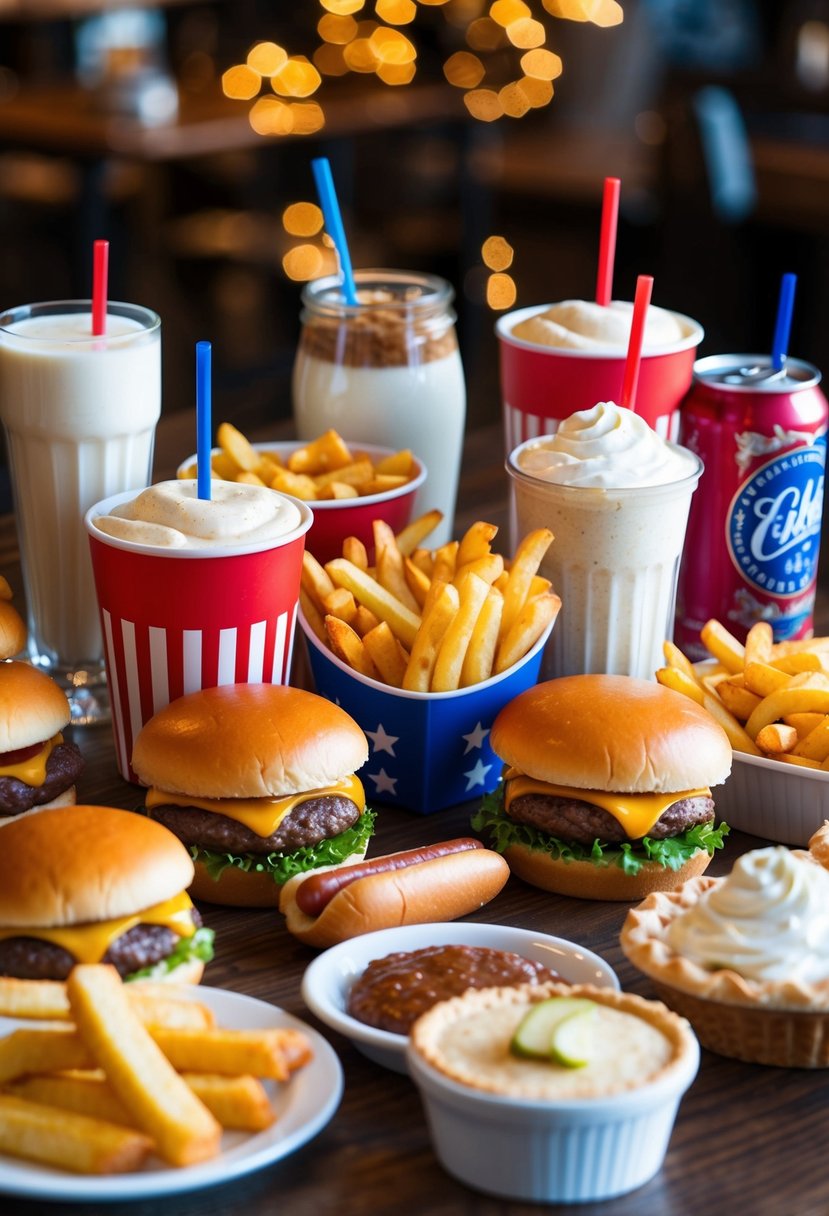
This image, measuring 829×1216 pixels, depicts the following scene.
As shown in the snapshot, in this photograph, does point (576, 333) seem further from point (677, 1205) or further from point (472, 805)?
point (677, 1205)

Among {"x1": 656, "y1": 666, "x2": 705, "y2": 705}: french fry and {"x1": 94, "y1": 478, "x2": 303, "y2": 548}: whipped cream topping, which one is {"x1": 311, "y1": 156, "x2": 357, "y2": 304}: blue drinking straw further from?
{"x1": 656, "y1": 666, "x2": 705, "y2": 705}: french fry

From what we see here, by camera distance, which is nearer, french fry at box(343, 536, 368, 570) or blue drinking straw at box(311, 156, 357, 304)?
french fry at box(343, 536, 368, 570)

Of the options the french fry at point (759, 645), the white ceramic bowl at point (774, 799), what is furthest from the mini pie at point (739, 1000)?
the french fry at point (759, 645)

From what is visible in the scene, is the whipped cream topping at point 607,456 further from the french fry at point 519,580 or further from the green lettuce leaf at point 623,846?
the green lettuce leaf at point 623,846

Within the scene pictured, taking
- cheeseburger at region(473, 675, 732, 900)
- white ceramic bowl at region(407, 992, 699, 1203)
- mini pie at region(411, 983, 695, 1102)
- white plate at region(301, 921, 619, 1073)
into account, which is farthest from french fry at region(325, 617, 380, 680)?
white ceramic bowl at region(407, 992, 699, 1203)

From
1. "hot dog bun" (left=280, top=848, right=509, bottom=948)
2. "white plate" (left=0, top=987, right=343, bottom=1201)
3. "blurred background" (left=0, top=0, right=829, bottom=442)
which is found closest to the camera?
"white plate" (left=0, top=987, right=343, bottom=1201)

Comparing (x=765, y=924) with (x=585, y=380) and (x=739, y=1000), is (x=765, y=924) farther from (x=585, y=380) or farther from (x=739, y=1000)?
(x=585, y=380)
